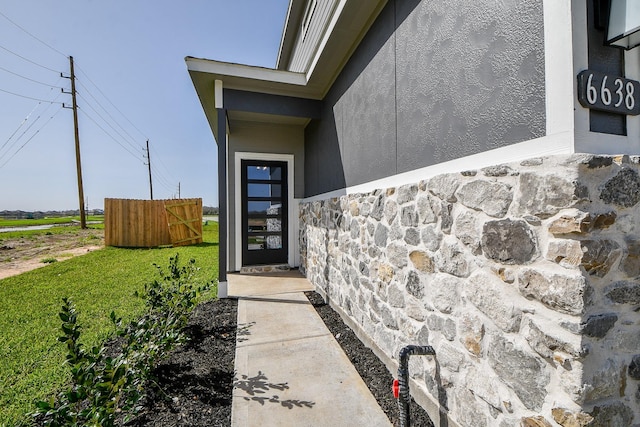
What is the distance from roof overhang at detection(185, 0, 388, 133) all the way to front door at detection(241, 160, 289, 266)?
58.9 inches

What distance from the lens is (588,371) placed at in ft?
3.58

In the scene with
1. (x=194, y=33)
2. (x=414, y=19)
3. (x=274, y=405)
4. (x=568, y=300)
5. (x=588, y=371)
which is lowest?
(x=274, y=405)

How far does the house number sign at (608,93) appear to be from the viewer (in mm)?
1201

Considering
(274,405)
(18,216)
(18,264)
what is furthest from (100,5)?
(18,216)

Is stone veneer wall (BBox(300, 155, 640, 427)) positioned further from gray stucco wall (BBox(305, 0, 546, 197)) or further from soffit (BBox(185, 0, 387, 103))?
soffit (BBox(185, 0, 387, 103))

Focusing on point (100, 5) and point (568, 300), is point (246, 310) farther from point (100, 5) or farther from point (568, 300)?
point (100, 5)

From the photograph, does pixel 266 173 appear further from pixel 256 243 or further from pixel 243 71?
pixel 243 71

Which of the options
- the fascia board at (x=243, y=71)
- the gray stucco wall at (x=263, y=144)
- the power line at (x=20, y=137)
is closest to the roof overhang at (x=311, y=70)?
the fascia board at (x=243, y=71)

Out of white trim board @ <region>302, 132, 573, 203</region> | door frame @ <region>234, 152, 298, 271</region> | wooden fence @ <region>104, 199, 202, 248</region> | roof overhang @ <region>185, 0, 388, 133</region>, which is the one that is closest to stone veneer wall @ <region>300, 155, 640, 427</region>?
white trim board @ <region>302, 132, 573, 203</region>

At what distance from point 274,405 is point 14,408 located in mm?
1909

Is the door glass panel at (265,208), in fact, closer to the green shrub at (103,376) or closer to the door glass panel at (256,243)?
the door glass panel at (256,243)

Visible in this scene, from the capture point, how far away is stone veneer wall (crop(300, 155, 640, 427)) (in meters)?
1.11

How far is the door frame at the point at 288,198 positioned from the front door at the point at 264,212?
9cm

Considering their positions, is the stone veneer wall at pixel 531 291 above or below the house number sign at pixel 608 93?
below
